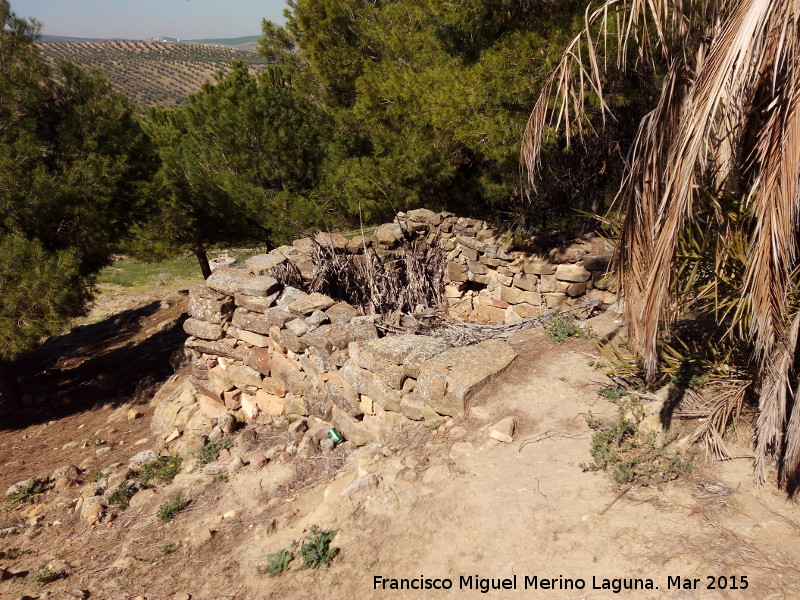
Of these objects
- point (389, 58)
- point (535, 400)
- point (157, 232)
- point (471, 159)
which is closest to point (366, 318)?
point (535, 400)

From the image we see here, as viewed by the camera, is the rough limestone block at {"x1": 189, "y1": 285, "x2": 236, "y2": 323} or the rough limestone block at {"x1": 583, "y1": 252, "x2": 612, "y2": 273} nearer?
the rough limestone block at {"x1": 189, "y1": 285, "x2": 236, "y2": 323}

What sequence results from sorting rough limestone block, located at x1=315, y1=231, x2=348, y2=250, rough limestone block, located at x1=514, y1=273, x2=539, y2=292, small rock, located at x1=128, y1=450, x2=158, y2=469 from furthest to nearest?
rough limestone block, located at x1=315, y1=231, x2=348, y2=250, rough limestone block, located at x1=514, y1=273, x2=539, y2=292, small rock, located at x1=128, y1=450, x2=158, y2=469

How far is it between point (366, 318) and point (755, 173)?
3.92m

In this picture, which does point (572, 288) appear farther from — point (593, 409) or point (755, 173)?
point (755, 173)

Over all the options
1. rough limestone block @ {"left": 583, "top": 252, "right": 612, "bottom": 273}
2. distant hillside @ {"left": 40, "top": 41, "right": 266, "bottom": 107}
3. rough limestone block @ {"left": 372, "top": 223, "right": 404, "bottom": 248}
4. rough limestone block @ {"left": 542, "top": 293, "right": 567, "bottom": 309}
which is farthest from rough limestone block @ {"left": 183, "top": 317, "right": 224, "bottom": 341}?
distant hillside @ {"left": 40, "top": 41, "right": 266, "bottom": 107}

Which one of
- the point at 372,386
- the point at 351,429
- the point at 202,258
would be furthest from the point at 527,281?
the point at 202,258

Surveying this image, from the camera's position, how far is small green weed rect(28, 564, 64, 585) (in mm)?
4211

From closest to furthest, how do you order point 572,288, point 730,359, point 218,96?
point 730,359, point 572,288, point 218,96

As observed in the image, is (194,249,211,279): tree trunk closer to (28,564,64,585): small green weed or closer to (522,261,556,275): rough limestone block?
(522,261,556,275): rough limestone block

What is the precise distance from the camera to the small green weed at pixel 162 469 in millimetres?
5602

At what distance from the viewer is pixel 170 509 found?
4.90 m

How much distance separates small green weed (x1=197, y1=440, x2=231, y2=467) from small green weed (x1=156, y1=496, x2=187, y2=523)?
2.13 feet

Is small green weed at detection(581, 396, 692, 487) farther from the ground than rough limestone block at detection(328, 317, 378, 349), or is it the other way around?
rough limestone block at detection(328, 317, 378, 349)

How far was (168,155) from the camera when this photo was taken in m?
10.5
